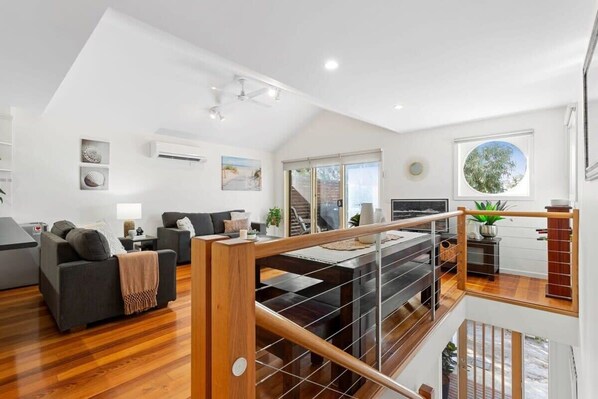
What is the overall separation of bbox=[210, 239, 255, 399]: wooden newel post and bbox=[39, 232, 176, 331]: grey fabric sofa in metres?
2.34

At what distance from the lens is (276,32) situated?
221cm

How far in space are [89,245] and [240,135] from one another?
412cm

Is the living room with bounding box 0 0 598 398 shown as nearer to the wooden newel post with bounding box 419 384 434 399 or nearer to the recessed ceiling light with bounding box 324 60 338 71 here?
the recessed ceiling light with bounding box 324 60 338 71

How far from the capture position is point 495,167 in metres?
4.39

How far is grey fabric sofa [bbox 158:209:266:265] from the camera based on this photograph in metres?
4.71

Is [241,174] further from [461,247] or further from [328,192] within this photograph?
[461,247]

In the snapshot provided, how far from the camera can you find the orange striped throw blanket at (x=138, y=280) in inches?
103

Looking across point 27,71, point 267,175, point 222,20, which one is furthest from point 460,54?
point 267,175

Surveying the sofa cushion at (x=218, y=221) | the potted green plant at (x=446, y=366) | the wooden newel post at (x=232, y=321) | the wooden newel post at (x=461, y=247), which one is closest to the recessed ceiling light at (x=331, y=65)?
the wooden newel post at (x=461, y=247)

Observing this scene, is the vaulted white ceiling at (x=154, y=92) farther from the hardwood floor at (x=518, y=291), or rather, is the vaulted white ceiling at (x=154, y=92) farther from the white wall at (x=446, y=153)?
the hardwood floor at (x=518, y=291)

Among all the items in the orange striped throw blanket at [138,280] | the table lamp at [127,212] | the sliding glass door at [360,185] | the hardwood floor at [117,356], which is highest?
the sliding glass door at [360,185]

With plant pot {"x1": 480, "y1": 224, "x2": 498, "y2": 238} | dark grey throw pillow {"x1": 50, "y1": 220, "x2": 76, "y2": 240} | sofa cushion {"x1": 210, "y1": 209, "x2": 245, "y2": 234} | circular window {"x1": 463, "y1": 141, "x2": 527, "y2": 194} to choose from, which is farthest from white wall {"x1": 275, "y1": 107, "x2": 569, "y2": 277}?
dark grey throw pillow {"x1": 50, "y1": 220, "x2": 76, "y2": 240}

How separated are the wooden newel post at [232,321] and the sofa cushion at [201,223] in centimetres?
484

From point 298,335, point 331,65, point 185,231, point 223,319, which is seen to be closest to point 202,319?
point 223,319
